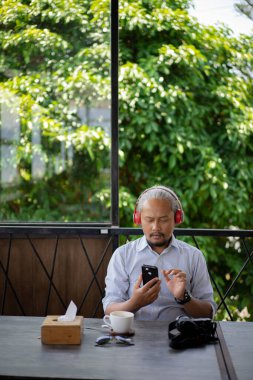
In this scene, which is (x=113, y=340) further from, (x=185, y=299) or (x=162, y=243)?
(x=162, y=243)

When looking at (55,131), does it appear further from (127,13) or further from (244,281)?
(244,281)

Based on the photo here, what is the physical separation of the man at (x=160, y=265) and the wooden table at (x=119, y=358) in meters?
0.30

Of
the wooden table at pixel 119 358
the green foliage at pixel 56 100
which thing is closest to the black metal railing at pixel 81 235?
the green foliage at pixel 56 100

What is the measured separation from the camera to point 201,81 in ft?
A: 16.3

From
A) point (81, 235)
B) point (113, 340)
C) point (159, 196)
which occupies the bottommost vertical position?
point (81, 235)

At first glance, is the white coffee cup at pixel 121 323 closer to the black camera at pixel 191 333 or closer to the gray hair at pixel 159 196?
the black camera at pixel 191 333

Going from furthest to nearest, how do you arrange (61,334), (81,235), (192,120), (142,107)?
(192,120), (142,107), (81,235), (61,334)

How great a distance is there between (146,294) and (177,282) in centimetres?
12

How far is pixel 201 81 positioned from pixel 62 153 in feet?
4.74

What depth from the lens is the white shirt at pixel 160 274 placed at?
2.34 m

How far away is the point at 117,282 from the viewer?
7.88ft

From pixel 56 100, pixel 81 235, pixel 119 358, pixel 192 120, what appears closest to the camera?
pixel 119 358

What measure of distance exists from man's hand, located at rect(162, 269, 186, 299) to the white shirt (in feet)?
0.62

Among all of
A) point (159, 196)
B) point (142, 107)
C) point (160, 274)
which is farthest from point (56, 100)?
point (160, 274)
